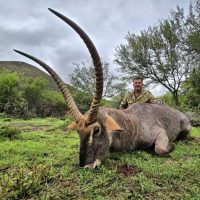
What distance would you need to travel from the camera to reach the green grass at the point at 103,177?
13.5 ft

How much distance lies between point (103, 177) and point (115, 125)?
1.06 meters

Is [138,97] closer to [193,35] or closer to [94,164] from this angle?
[94,164]

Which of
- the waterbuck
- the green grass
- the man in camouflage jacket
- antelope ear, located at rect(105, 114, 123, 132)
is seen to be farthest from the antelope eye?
the man in camouflage jacket

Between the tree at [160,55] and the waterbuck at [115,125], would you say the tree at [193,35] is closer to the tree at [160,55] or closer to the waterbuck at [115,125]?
the tree at [160,55]

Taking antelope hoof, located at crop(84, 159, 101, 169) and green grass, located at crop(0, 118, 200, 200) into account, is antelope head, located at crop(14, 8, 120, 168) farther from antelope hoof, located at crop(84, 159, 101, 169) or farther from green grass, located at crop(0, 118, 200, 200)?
green grass, located at crop(0, 118, 200, 200)

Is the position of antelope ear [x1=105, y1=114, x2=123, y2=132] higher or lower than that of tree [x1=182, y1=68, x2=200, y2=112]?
lower

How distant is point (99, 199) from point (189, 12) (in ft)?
91.2

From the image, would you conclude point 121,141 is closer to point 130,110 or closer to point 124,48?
point 130,110

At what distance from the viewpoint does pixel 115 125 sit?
553 centimetres

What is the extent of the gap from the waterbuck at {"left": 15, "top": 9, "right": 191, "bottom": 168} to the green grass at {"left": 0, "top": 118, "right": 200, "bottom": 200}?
21 cm

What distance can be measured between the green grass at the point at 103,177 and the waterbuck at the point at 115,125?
0.21m

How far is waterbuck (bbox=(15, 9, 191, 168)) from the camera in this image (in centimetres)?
504

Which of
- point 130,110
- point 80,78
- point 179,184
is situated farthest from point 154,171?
point 80,78

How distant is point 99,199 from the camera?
157 inches
